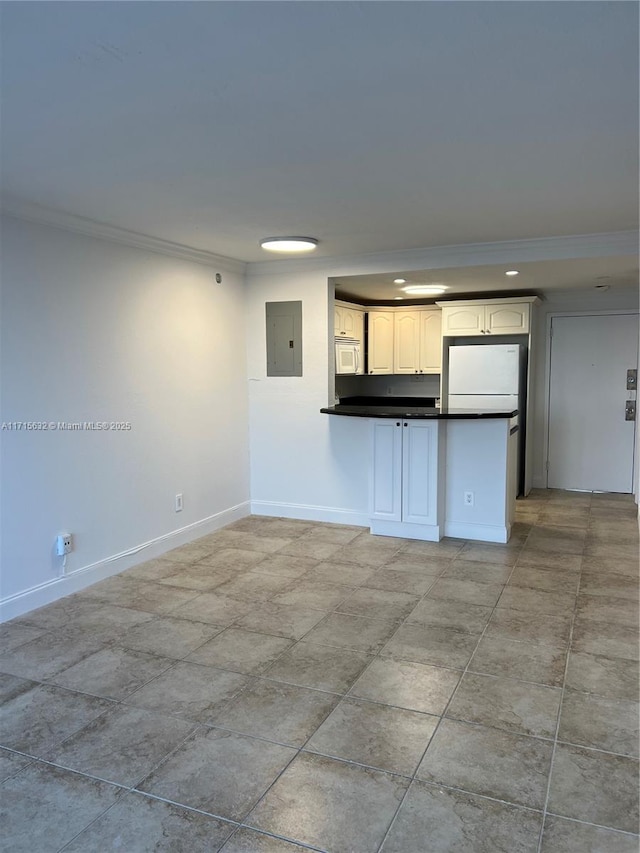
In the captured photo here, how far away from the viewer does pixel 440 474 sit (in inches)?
189

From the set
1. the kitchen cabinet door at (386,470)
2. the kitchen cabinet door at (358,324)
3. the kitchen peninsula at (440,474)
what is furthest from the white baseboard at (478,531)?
the kitchen cabinet door at (358,324)

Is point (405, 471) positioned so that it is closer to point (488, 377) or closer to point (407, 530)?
point (407, 530)

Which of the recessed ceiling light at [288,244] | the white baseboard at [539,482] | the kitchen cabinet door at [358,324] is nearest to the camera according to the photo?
the recessed ceiling light at [288,244]

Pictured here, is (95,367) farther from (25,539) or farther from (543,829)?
(543,829)

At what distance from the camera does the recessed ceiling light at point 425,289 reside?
5715mm

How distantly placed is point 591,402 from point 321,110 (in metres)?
5.38

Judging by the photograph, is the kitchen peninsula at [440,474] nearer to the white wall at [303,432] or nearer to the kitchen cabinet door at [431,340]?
the white wall at [303,432]

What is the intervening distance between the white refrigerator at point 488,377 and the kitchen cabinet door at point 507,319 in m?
0.16

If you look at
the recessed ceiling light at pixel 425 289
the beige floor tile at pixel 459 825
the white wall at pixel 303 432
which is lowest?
the beige floor tile at pixel 459 825

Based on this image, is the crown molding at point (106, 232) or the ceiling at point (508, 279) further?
the ceiling at point (508, 279)

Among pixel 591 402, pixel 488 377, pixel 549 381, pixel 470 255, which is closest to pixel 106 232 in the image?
pixel 470 255

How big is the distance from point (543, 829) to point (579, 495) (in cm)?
511

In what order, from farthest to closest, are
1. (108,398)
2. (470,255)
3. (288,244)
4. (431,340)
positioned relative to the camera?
1. (431,340)
2. (470,255)
3. (288,244)
4. (108,398)

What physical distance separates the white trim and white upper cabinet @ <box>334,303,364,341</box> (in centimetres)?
206
